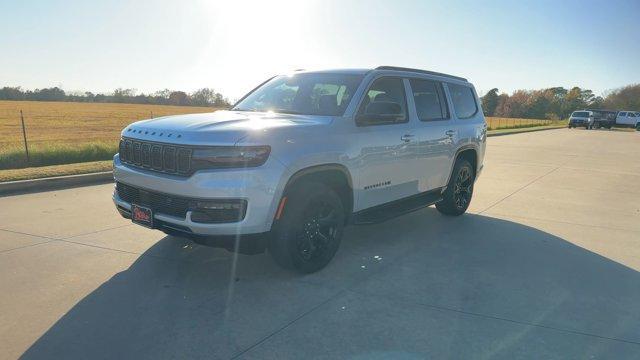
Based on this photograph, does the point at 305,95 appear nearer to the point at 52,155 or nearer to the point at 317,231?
the point at 317,231

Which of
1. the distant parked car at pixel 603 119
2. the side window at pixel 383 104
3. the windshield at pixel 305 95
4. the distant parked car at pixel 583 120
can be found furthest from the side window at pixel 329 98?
the distant parked car at pixel 603 119

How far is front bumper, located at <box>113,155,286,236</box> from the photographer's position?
12.8 ft

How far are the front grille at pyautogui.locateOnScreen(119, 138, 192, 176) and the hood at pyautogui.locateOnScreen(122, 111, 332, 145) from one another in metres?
0.06

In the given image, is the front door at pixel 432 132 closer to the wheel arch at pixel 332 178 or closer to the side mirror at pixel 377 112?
the side mirror at pixel 377 112

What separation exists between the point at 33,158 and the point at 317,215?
1079cm

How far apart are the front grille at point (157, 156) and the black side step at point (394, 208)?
6.00 feet

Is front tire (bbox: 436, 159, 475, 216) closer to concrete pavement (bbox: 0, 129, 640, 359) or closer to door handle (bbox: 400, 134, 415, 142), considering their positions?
concrete pavement (bbox: 0, 129, 640, 359)

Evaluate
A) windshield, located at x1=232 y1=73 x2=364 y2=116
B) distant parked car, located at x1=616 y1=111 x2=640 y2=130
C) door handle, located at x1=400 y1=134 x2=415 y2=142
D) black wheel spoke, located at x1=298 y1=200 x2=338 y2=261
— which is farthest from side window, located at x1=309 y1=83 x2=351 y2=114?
distant parked car, located at x1=616 y1=111 x2=640 y2=130

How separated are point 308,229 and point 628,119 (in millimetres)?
55382

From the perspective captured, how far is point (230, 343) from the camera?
11.0 feet

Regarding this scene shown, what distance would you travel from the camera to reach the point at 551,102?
10638 centimetres

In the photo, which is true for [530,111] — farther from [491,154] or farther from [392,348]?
[392,348]

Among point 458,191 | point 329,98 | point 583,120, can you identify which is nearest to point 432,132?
point 458,191

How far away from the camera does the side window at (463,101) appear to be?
22.9 feet
